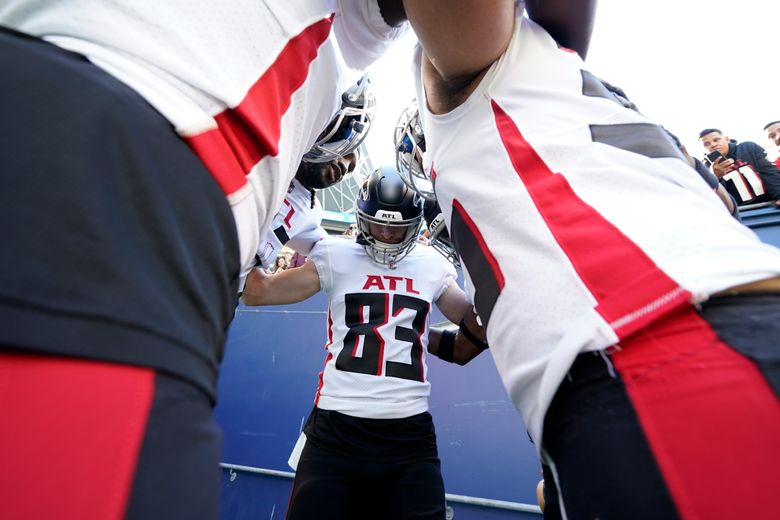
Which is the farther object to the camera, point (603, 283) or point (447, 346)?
point (447, 346)

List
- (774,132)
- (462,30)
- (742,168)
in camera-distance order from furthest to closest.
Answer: (774,132)
(742,168)
(462,30)

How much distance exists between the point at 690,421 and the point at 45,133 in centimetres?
64

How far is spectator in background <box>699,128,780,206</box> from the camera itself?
3518mm

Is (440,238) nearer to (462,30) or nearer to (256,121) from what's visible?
(462,30)

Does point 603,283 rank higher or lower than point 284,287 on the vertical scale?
higher

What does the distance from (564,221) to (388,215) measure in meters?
1.83

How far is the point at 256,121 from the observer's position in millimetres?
514

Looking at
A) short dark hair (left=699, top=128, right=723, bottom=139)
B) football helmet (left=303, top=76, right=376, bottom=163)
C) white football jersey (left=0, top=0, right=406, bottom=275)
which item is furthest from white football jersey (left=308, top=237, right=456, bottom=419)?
short dark hair (left=699, top=128, right=723, bottom=139)

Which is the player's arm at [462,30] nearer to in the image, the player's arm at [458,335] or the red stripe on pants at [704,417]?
the red stripe on pants at [704,417]

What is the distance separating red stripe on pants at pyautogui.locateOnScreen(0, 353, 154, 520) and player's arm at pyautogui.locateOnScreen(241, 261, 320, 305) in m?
2.02

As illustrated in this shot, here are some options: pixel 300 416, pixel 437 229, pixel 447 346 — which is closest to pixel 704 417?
pixel 447 346

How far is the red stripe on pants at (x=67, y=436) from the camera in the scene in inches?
11.3

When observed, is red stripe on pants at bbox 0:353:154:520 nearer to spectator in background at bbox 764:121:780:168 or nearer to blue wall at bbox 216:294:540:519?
blue wall at bbox 216:294:540:519

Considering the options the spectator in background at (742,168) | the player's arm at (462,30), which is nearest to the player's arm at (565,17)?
the player's arm at (462,30)
